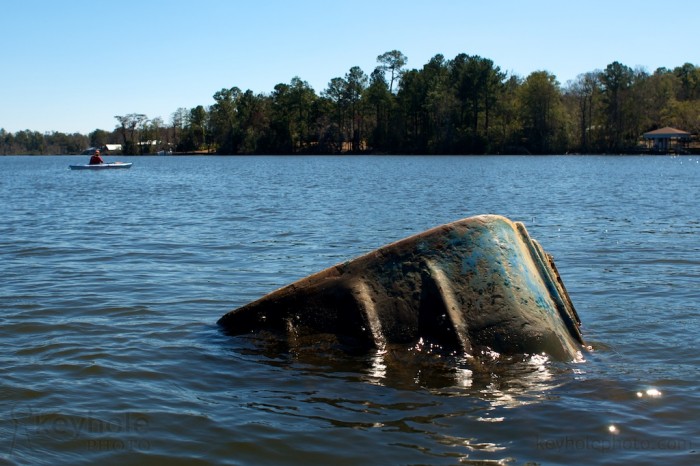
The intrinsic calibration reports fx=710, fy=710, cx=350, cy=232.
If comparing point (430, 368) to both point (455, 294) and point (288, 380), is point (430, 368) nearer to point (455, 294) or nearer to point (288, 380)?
point (455, 294)

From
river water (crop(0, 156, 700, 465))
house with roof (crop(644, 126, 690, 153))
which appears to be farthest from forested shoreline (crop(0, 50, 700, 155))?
river water (crop(0, 156, 700, 465))

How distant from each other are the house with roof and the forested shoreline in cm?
292

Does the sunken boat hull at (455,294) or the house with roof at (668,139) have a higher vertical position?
the house with roof at (668,139)

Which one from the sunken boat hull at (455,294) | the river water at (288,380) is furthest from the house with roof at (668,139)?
the sunken boat hull at (455,294)

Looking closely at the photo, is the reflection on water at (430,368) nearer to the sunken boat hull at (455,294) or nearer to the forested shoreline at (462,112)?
the sunken boat hull at (455,294)

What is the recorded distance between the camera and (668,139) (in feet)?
364

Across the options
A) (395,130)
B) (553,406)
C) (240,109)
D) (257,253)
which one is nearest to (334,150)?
(395,130)

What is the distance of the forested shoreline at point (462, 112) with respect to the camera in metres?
116

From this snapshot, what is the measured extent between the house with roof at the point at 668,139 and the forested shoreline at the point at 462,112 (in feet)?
9.59

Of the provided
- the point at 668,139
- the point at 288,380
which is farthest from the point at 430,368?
the point at 668,139

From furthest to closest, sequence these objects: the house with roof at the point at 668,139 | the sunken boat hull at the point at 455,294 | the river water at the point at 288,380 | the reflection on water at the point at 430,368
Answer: the house with roof at the point at 668,139 < the sunken boat hull at the point at 455,294 < the reflection on water at the point at 430,368 < the river water at the point at 288,380

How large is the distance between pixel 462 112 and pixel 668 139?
3322cm

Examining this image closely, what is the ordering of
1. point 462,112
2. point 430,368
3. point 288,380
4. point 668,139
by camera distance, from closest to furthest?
point 288,380, point 430,368, point 668,139, point 462,112

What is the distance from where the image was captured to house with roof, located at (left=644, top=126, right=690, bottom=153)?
109 metres
